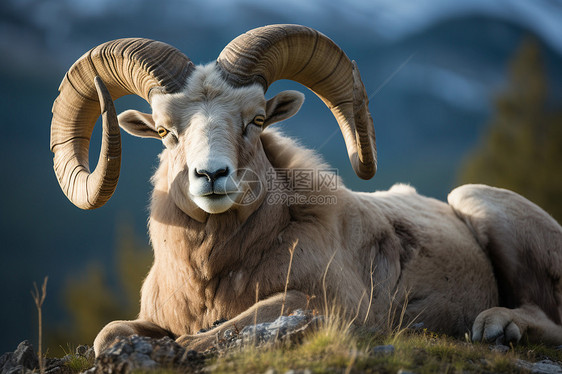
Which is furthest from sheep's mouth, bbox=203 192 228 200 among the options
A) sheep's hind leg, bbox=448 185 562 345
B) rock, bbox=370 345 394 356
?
sheep's hind leg, bbox=448 185 562 345

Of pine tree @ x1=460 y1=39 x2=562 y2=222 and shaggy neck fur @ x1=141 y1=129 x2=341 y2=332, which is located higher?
pine tree @ x1=460 y1=39 x2=562 y2=222

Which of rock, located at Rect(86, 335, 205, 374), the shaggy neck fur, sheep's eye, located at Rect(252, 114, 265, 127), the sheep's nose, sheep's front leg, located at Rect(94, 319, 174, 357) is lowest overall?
sheep's front leg, located at Rect(94, 319, 174, 357)

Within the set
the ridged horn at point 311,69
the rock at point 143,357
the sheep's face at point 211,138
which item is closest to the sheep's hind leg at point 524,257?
the ridged horn at point 311,69

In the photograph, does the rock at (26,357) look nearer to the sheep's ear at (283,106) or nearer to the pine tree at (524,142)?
the sheep's ear at (283,106)

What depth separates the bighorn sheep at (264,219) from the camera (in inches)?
238

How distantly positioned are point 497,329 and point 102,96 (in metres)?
5.43

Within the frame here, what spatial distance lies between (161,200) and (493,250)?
16.6 feet

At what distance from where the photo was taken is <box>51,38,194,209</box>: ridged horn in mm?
6227

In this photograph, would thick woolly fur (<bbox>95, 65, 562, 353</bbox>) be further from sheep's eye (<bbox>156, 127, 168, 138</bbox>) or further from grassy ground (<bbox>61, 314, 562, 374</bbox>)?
grassy ground (<bbox>61, 314, 562, 374</bbox>)

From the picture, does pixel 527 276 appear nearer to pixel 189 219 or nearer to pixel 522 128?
pixel 189 219

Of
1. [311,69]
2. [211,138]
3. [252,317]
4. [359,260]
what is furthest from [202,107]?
[359,260]

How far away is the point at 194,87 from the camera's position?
6.22 meters

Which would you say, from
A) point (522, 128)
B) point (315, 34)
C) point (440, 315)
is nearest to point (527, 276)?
point (440, 315)

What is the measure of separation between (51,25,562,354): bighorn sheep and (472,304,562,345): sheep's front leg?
2 centimetres
